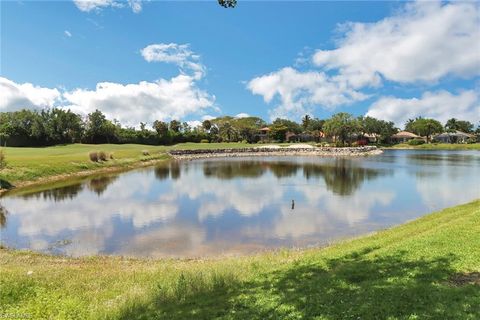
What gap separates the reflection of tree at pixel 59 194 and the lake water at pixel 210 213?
9 cm

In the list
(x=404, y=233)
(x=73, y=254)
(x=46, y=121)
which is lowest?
(x=73, y=254)

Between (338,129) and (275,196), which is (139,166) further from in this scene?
(338,129)

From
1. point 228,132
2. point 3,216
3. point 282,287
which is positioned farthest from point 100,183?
point 228,132

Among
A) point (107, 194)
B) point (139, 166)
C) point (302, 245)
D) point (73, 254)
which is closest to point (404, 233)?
point (302, 245)

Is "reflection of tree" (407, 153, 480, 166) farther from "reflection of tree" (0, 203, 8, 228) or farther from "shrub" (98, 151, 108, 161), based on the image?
"reflection of tree" (0, 203, 8, 228)

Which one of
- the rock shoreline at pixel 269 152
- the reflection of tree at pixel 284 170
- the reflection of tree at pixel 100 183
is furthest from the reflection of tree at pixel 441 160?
the reflection of tree at pixel 100 183

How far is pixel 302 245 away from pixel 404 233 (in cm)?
492

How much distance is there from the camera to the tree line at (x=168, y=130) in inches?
4028

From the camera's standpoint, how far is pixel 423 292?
8484 mm

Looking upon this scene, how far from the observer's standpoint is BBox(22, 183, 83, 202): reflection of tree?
34112 millimetres

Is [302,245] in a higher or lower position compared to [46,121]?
lower

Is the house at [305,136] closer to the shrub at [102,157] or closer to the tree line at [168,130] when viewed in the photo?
the tree line at [168,130]

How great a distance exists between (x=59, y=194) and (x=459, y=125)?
196994 mm

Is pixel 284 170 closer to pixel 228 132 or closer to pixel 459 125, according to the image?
pixel 228 132
